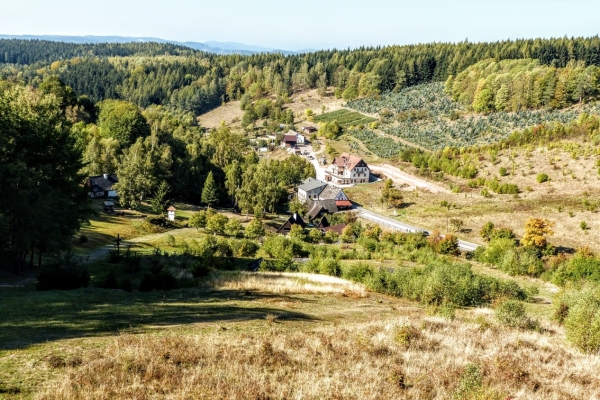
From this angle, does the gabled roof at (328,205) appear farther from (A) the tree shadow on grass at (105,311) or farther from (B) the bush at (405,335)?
(B) the bush at (405,335)

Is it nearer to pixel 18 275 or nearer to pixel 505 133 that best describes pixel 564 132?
pixel 505 133

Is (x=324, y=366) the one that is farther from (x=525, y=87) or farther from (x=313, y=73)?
(x=313, y=73)

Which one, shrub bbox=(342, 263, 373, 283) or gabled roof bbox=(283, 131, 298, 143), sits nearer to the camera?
shrub bbox=(342, 263, 373, 283)

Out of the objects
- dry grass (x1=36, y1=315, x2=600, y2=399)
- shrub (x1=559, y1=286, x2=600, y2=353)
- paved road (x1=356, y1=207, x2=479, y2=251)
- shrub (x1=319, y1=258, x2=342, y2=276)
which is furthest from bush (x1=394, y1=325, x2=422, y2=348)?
paved road (x1=356, y1=207, x2=479, y2=251)

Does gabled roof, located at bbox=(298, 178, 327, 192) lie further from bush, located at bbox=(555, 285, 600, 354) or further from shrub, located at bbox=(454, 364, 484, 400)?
shrub, located at bbox=(454, 364, 484, 400)

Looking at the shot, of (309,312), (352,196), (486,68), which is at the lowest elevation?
(352,196)

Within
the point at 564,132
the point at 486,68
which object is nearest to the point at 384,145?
the point at 564,132

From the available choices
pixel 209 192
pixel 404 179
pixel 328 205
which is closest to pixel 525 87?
pixel 404 179
